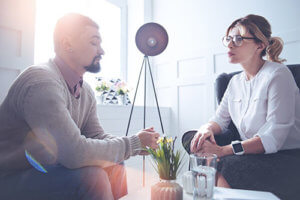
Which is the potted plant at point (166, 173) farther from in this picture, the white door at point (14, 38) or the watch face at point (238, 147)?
the white door at point (14, 38)

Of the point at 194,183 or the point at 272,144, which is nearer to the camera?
the point at 194,183

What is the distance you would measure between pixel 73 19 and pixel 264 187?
1.26 meters

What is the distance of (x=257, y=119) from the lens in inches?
55.1

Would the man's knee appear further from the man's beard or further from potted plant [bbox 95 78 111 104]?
potted plant [bbox 95 78 111 104]

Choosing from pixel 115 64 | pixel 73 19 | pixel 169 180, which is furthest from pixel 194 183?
pixel 115 64

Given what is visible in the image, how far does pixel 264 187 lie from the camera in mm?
1067

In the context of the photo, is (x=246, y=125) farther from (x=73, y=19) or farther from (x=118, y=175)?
(x=73, y=19)

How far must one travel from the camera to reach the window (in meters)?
2.31

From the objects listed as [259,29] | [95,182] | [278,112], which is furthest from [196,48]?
[95,182]

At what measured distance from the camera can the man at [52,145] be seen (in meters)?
0.86

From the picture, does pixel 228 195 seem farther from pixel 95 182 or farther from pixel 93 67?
pixel 93 67

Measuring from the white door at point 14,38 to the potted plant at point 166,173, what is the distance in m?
1.26

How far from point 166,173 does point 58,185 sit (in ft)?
1.29

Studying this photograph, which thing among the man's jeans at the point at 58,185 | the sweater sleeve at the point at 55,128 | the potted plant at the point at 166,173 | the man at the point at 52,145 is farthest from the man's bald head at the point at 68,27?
the potted plant at the point at 166,173
